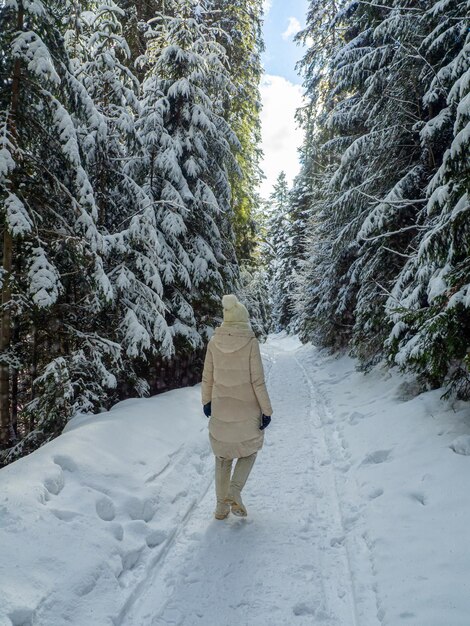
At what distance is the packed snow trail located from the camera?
2.91m

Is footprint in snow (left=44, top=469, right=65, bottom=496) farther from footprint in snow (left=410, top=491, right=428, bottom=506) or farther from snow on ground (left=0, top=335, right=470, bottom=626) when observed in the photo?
footprint in snow (left=410, top=491, right=428, bottom=506)

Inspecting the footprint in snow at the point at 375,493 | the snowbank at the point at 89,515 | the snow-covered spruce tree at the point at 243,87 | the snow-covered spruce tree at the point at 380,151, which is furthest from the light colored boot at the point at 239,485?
the snow-covered spruce tree at the point at 243,87

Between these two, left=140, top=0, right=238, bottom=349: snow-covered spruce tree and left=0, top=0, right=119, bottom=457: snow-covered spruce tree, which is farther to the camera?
left=140, top=0, right=238, bottom=349: snow-covered spruce tree

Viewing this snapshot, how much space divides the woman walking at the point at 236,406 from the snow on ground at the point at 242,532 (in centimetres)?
41

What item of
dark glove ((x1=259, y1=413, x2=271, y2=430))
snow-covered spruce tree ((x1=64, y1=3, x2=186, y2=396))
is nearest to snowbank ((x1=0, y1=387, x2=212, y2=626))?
dark glove ((x1=259, y1=413, x2=271, y2=430))

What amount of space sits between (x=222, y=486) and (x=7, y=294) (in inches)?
161

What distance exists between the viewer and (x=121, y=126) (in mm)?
7609

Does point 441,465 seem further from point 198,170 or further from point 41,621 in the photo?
point 198,170

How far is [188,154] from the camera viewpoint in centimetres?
1050

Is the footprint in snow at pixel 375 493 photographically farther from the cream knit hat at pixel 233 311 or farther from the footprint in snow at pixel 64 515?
the footprint in snow at pixel 64 515

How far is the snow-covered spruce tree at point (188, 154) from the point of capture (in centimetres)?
948

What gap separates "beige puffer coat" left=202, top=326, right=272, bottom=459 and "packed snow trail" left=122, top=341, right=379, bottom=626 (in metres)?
0.82

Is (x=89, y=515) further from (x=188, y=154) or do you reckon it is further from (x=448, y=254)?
(x=188, y=154)

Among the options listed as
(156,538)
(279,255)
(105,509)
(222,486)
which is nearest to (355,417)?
(222,486)
